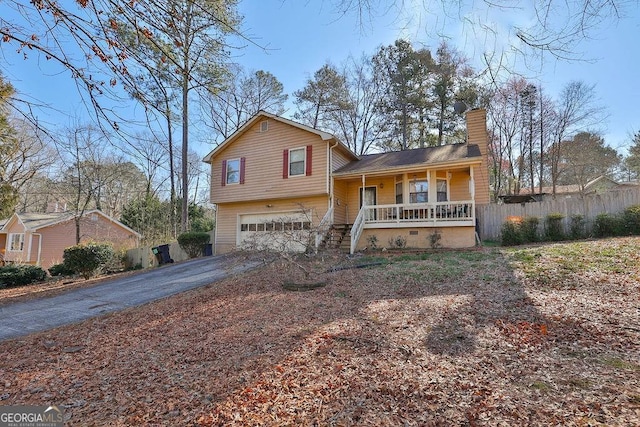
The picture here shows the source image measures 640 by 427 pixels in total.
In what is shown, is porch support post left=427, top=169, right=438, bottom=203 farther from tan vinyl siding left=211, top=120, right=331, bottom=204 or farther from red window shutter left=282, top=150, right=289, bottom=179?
red window shutter left=282, top=150, right=289, bottom=179

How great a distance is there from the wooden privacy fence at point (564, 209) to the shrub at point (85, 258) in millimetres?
15286

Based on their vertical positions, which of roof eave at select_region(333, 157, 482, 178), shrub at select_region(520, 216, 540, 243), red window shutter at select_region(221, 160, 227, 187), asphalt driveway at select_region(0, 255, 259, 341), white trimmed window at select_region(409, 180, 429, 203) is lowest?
asphalt driveway at select_region(0, 255, 259, 341)

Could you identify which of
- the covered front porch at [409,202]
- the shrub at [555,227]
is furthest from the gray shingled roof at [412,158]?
the shrub at [555,227]

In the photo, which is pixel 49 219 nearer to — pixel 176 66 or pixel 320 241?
pixel 320 241

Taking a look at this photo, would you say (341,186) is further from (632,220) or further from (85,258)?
(85,258)

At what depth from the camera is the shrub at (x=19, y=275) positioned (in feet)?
42.2

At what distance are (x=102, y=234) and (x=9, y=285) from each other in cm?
989

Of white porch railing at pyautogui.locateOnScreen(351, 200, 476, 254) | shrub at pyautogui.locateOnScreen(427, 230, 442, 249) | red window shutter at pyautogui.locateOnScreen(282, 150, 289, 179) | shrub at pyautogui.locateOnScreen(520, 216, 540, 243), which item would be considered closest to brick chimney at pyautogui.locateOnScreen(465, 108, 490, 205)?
white porch railing at pyautogui.locateOnScreen(351, 200, 476, 254)

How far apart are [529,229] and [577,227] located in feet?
5.03

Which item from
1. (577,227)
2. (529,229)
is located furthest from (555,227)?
(529,229)

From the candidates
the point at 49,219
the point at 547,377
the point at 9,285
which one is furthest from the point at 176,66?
the point at 49,219

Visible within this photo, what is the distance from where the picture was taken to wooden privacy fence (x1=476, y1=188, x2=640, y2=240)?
434 inches

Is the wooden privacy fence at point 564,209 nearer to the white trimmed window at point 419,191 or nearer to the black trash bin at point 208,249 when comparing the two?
the white trimmed window at point 419,191

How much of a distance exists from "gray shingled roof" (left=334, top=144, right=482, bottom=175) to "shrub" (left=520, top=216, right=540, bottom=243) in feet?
9.00
